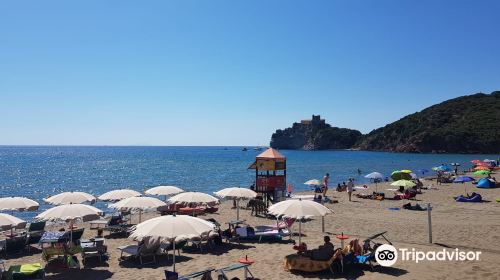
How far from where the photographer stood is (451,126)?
146875mm

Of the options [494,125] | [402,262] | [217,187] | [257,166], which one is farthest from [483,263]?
[494,125]

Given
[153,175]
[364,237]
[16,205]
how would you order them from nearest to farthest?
[16,205] < [364,237] < [153,175]

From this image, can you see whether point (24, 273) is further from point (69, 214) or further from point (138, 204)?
point (138, 204)

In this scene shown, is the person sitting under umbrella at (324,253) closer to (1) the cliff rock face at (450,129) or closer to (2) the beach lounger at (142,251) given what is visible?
(2) the beach lounger at (142,251)

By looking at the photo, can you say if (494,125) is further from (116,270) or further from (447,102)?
(116,270)

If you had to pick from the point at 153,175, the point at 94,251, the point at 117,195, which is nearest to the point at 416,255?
the point at 94,251

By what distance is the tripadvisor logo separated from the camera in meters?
11.1

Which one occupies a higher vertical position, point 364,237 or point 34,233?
point 34,233

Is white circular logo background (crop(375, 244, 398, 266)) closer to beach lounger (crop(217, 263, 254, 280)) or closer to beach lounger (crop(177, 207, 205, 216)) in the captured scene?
beach lounger (crop(217, 263, 254, 280))

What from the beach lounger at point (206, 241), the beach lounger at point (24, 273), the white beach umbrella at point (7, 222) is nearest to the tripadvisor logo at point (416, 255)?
the beach lounger at point (206, 241)

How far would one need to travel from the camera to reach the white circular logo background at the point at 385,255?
36.1 feet

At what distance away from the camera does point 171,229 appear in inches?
350

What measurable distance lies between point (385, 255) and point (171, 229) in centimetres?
625

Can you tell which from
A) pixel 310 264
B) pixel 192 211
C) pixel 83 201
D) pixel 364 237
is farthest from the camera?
pixel 192 211
